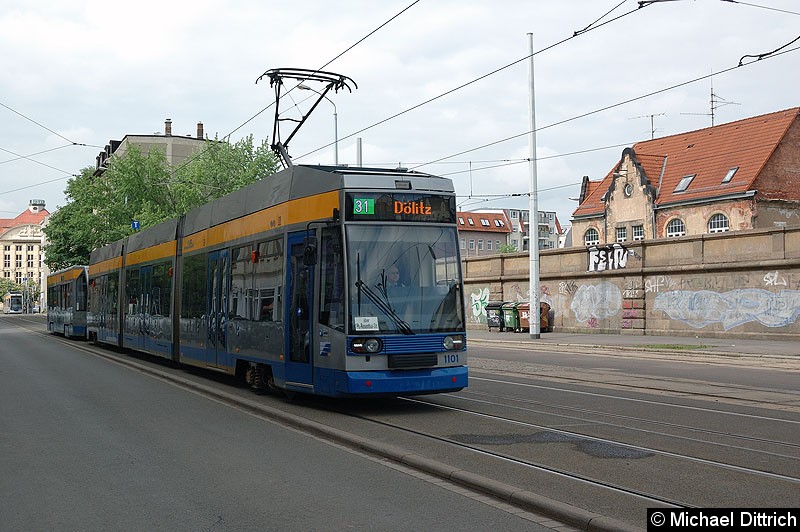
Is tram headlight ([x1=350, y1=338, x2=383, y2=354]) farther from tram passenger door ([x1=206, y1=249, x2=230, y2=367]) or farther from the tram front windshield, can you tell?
tram passenger door ([x1=206, y1=249, x2=230, y2=367])

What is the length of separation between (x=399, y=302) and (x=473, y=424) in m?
1.83

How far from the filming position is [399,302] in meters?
11.4

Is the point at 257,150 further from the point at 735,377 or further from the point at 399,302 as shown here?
the point at 399,302

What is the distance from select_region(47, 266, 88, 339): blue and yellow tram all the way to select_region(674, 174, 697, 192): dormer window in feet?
113

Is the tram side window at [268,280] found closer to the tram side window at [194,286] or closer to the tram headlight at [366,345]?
the tram headlight at [366,345]

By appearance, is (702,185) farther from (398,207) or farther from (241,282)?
(398,207)

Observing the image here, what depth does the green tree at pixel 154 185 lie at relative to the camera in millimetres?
58156

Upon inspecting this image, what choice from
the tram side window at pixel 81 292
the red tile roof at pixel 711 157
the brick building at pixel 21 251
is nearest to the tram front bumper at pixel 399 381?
the tram side window at pixel 81 292

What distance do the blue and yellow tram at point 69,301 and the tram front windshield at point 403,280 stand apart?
2630cm

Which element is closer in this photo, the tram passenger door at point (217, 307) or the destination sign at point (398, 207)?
the destination sign at point (398, 207)

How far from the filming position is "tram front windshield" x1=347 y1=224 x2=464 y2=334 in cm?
1130

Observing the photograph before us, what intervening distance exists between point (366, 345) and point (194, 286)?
7.62 m

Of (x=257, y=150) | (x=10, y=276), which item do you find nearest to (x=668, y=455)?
(x=257, y=150)

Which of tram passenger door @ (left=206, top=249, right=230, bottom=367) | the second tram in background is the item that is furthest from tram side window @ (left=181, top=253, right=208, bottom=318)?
the second tram in background
